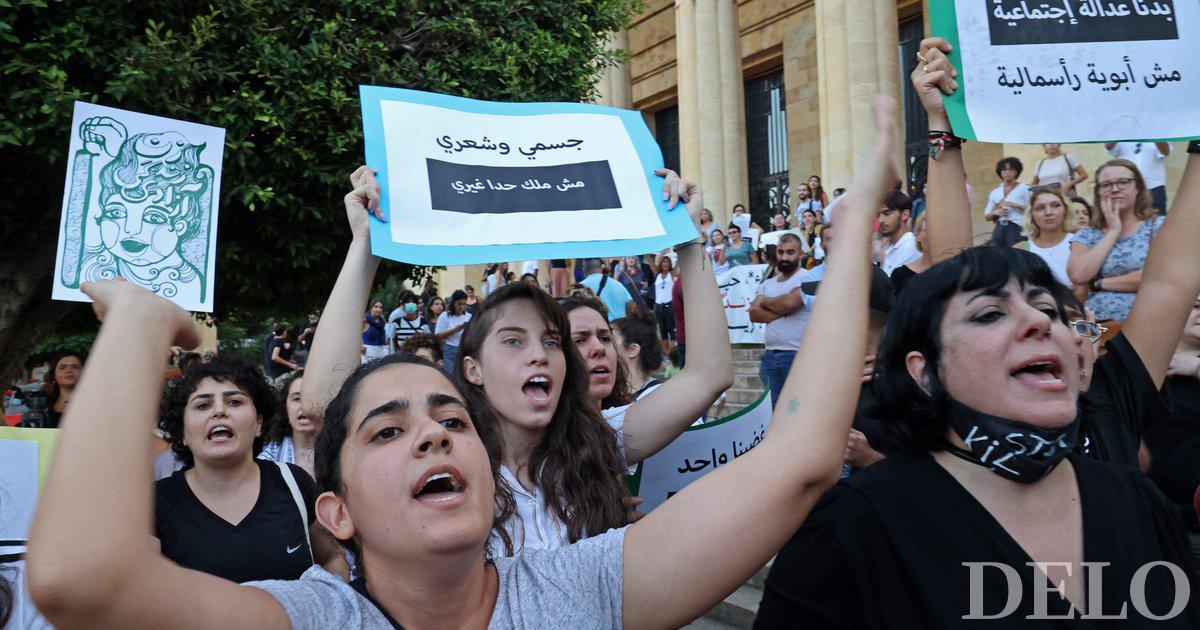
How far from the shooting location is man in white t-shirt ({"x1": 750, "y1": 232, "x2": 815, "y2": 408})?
7.43 metres

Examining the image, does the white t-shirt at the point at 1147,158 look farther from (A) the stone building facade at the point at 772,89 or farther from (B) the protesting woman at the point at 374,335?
(B) the protesting woman at the point at 374,335

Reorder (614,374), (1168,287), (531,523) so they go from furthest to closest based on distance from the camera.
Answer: (614,374) → (531,523) → (1168,287)

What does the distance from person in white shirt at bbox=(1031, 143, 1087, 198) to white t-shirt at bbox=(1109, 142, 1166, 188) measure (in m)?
1.70

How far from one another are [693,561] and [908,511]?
0.53m

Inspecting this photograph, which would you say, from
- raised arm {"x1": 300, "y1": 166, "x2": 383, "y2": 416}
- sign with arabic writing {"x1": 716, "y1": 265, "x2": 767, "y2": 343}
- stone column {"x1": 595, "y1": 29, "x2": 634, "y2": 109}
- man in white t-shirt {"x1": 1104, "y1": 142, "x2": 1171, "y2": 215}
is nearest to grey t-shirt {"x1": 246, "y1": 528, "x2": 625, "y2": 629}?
raised arm {"x1": 300, "y1": 166, "x2": 383, "y2": 416}

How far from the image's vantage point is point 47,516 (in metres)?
1.24

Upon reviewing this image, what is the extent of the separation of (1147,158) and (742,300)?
17.9ft

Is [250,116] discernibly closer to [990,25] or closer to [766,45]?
[990,25]

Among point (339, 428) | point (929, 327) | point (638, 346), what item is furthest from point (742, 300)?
point (339, 428)

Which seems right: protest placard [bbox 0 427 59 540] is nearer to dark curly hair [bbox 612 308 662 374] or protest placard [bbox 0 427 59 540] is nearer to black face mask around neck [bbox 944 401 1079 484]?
black face mask around neck [bbox 944 401 1079 484]

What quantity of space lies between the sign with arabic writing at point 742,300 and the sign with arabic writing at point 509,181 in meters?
9.22

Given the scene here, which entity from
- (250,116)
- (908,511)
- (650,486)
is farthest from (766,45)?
(908,511)

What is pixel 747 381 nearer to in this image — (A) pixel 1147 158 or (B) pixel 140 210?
(A) pixel 1147 158

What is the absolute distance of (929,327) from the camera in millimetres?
2180
